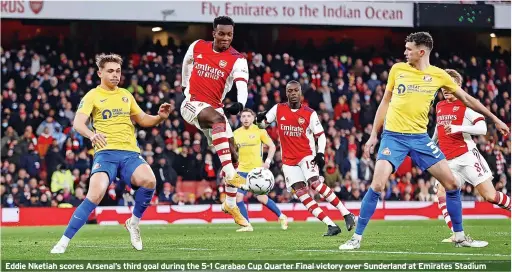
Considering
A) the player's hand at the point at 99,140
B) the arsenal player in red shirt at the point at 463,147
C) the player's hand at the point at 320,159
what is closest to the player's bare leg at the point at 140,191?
the player's hand at the point at 99,140

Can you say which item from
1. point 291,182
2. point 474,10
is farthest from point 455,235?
point 474,10

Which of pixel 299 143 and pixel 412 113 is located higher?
pixel 412 113

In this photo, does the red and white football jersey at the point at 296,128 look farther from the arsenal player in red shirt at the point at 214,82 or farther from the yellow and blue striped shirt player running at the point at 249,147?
the arsenal player in red shirt at the point at 214,82

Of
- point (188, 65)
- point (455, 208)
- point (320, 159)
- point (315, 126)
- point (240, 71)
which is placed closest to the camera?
point (455, 208)

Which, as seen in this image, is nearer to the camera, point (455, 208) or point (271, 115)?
point (455, 208)

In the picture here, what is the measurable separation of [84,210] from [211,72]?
296 centimetres

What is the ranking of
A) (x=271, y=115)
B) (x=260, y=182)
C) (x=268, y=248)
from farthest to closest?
1. (x=271, y=115)
2. (x=260, y=182)
3. (x=268, y=248)

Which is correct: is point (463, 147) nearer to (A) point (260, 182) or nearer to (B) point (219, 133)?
(A) point (260, 182)

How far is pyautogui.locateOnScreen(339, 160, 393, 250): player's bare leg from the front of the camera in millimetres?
12094

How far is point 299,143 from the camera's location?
17.9m

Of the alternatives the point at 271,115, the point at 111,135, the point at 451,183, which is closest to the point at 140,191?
the point at 111,135

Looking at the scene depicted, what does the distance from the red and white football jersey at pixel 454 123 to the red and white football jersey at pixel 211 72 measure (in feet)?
10.5

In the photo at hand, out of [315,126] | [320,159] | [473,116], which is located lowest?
[320,159]

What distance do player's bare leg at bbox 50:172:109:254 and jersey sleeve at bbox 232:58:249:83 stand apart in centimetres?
253
